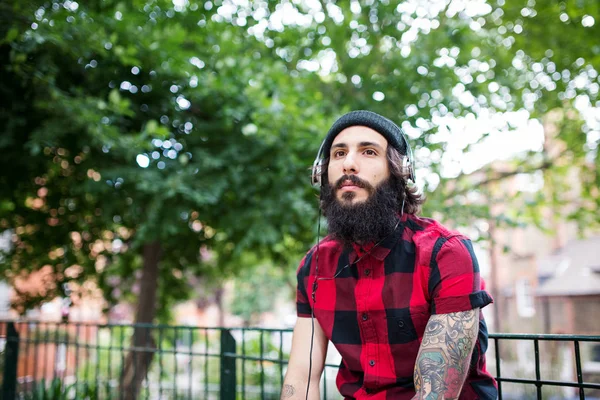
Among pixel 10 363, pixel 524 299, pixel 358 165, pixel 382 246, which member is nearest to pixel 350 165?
pixel 358 165

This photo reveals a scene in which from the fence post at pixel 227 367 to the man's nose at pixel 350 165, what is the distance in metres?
2.13

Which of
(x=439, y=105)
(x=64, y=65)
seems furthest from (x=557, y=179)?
(x=64, y=65)

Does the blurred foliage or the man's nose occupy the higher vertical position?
the blurred foliage

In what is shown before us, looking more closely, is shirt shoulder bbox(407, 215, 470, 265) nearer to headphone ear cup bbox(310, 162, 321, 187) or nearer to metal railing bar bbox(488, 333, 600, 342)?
headphone ear cup bbox(310, 162, 321, 187)

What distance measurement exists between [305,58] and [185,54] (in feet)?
8.81

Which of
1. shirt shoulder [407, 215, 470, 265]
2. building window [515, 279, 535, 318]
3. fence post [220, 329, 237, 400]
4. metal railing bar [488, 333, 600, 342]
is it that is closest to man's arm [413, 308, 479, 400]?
shirt shoulder [407, 215, 470, 265]

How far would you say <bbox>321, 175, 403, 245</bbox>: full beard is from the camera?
80.7 inches

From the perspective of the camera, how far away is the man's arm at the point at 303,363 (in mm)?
2227

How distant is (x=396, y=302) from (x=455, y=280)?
0.88ft

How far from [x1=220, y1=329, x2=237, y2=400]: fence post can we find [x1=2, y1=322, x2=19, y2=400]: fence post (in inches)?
123

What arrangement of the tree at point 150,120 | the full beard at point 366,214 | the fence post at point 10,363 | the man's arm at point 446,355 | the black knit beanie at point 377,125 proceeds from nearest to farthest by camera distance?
the man's arm at point 446,355, the full beard at point 366,214, the black knit beanie at point 377,125, the tree at point 150,120, the fence post at point 10,363

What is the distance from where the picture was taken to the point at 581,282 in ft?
65.4

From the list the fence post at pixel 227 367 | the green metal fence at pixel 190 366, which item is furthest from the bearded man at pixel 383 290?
the fence post at pixel 227 367

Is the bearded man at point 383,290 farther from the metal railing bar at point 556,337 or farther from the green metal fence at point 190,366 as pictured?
the green metal fence at point 190,366
